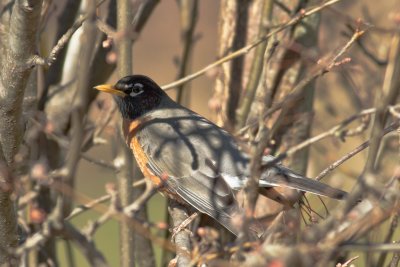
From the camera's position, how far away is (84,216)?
438 inches

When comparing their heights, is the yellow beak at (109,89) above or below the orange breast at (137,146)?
above

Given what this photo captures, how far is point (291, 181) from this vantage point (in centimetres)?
434

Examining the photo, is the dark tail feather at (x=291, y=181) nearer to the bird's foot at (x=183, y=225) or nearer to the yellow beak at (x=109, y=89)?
the bird's foot at (x=183, y=225)

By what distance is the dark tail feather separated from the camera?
13.3 ft

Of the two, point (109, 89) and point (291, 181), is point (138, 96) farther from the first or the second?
point (291, 181)

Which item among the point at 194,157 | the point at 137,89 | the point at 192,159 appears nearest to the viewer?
the point at 194,157

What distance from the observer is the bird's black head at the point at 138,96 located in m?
5.16

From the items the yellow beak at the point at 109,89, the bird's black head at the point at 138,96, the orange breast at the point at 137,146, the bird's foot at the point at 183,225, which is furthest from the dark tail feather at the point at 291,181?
the yellow beak at the point at 109,89

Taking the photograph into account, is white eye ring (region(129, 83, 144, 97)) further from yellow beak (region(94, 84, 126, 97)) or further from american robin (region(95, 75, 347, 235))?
yellow beak (region(94, 84, 126, 97))

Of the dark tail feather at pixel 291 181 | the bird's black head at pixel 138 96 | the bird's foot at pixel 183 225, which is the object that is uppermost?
the bird's black head at pixel 138 96

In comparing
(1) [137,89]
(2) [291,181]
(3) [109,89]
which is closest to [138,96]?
(1) [137,89]

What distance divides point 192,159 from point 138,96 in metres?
0.89

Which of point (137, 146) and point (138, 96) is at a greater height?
point (138, 96)

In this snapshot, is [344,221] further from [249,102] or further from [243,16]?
[243,16]
